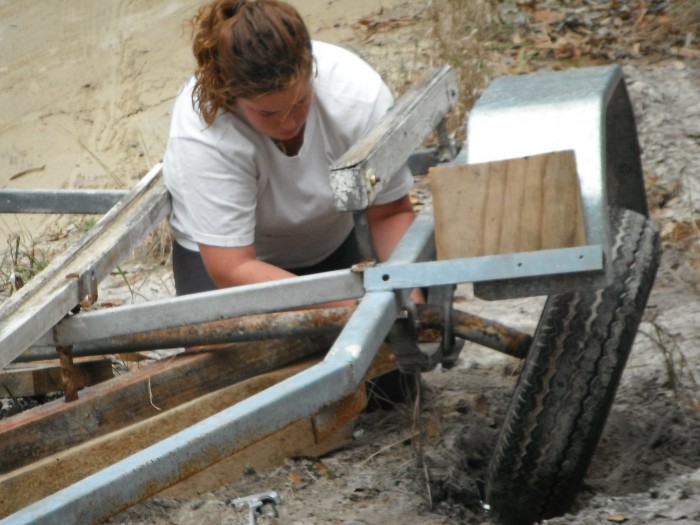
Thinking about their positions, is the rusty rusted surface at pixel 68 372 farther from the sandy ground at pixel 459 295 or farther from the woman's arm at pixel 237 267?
the woman's arm at pixel 237 267

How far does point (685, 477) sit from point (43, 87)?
581 cm

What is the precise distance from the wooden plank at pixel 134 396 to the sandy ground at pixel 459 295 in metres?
0.26

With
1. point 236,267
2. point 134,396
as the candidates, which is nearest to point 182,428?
point 134,396

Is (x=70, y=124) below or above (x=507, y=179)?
below

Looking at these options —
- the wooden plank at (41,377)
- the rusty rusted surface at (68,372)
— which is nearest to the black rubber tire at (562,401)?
the rusty rusted surface at (68,372)

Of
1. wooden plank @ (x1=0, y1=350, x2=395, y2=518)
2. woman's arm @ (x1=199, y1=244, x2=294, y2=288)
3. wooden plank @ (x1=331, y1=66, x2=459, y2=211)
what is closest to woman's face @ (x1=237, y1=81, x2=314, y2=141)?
wooden plank @ (x1=331, y1=66, x2=459, y2=211)

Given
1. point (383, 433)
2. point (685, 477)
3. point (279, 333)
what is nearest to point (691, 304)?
point (383, 433)

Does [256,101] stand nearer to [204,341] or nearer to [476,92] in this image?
[204,341]

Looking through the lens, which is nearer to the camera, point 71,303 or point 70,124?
point 71,303

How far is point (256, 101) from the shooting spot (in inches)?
113

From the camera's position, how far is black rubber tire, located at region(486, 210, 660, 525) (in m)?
2.64

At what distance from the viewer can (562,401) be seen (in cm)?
265

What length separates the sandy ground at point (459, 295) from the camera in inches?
112

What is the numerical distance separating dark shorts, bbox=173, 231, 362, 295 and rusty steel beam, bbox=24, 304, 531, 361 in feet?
2.13
